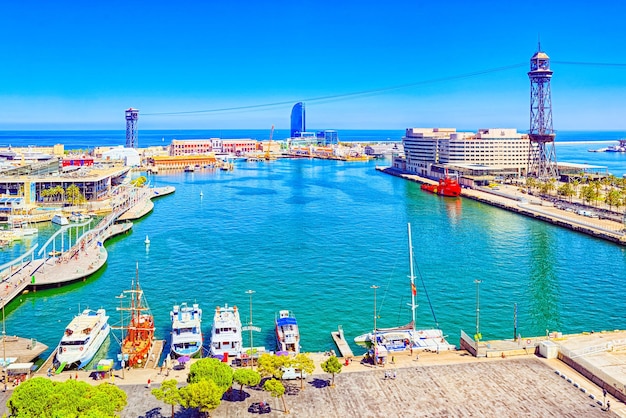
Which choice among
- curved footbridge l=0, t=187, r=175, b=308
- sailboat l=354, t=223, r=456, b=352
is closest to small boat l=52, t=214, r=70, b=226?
curved footbridge l=0, t=187, r=175, b=308

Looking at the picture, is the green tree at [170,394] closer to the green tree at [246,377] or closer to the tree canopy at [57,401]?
the tree canopy at [57,401]

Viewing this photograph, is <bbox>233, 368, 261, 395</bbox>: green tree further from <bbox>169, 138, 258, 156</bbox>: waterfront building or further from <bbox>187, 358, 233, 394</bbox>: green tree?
<bbox>169, 138, 258, 156</bbox>: waterfront building

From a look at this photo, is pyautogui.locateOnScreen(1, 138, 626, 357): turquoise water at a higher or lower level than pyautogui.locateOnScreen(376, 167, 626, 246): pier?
lower

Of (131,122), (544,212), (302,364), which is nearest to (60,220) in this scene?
(302,364)

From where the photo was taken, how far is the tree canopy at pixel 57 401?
13.2m

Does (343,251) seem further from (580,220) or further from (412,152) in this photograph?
(412,152)

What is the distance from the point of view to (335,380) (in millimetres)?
17859

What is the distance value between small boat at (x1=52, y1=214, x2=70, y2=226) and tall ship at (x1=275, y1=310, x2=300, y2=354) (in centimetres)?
3260

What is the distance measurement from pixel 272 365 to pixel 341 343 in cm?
561

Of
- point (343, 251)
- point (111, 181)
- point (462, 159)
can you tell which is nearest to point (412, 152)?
point (462, 159)

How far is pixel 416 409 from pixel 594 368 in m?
6.10

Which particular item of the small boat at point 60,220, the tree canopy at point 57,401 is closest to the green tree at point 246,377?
the tree canopy at point 57,401

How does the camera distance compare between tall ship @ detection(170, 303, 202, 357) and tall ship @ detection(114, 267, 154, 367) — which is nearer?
tall ship @ detection(114, 267, 154, 367)

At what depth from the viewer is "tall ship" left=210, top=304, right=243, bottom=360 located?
2157 cm
